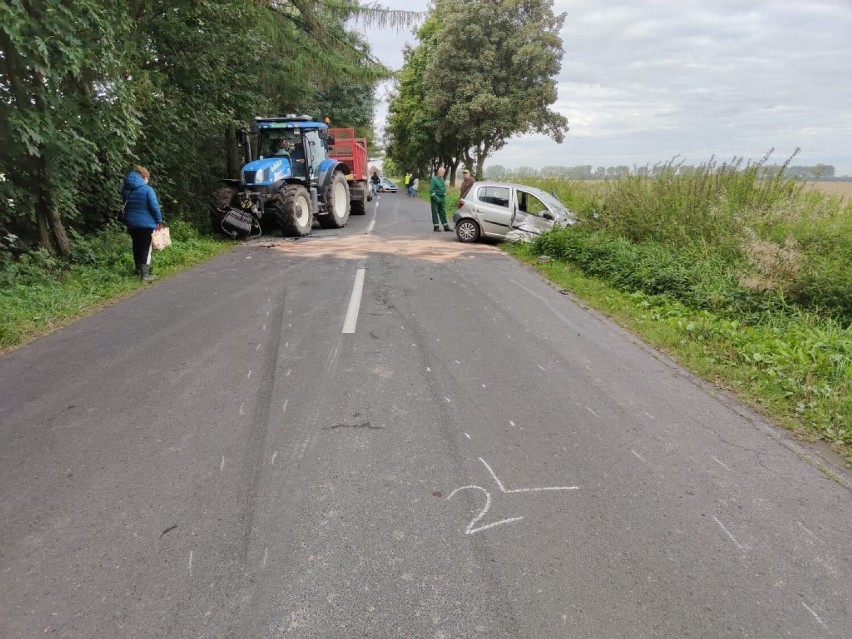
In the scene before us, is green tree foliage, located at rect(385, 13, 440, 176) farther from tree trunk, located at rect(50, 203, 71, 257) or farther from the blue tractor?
tree trunk, located at rect(50, 203, 71, 257)

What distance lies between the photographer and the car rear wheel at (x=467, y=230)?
14250mm

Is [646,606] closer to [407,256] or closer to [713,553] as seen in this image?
[713,553]

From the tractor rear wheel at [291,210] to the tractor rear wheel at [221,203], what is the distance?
3.42 feet

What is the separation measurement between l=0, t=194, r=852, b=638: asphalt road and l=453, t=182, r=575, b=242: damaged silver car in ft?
25.7

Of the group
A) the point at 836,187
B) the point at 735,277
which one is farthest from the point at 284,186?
the point at 836,187

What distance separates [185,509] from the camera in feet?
9.68

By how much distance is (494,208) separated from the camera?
1376cm

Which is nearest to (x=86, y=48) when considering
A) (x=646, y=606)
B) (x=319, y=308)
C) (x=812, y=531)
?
(x=319, y=308)

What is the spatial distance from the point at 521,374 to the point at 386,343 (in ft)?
5.17

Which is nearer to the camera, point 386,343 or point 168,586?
point 168,586

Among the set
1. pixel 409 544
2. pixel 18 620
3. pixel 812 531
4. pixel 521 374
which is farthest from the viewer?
pixel 521 374

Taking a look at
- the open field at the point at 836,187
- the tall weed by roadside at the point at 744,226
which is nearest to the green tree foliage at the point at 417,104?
the tall weed by roadside at the point at 744,226

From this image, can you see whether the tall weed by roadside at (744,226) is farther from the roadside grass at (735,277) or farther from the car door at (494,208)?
the car door at (494,208)

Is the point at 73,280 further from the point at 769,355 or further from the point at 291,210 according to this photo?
the point at 769,355
